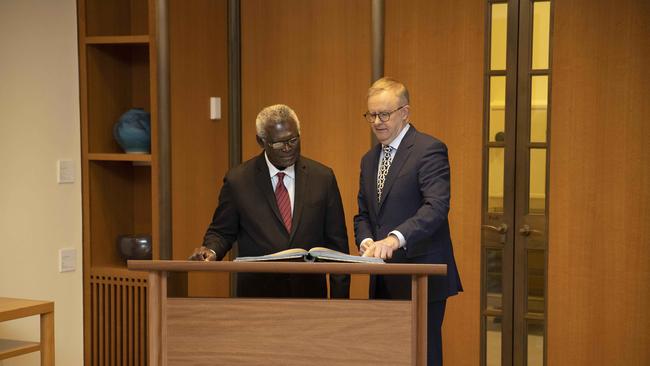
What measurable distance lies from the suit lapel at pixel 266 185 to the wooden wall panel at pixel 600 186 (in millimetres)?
1674

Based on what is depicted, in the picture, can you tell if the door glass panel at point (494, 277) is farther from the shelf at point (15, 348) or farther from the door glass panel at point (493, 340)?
the shelf at point (15, 348)

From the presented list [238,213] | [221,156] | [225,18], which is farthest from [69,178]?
[238,213]

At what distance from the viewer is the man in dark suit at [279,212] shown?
10.0 ft

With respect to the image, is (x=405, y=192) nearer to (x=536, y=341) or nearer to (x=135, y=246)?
(x=536, y=341)

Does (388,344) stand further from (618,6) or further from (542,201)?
(618,6)

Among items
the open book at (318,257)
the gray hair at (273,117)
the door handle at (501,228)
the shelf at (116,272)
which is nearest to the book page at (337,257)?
the open book at (318,257)

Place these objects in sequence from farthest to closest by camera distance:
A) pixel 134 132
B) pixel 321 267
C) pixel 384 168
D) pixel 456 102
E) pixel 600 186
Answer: pixel 134 132, pixel 456 102, pixel 600 186, pixel 384 168, pixel 321 267

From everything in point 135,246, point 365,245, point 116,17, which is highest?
point 116,17

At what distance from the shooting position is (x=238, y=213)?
3.15m

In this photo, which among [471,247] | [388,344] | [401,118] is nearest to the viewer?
[388,344]

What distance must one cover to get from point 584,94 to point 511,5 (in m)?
0.56

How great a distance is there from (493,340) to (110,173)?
2206 millimetres

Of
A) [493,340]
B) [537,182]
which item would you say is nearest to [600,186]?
[537,182]

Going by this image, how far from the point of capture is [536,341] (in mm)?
4246
